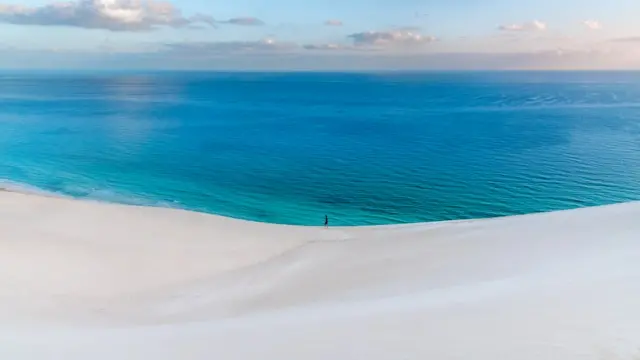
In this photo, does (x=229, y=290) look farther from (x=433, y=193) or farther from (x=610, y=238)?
(x=433, y=193)

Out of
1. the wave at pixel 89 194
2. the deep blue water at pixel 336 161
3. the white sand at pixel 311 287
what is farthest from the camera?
the deep blue water at pixel 336 161

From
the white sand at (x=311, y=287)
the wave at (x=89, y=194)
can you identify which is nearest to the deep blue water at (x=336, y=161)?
the wave at (x=89, y=194)

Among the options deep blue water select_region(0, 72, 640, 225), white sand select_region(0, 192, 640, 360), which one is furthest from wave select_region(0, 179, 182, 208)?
white sand select_region(0, 192, 640, 360)

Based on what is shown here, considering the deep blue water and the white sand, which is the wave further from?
the white sand

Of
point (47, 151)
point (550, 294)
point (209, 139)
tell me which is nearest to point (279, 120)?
point (209, 139)

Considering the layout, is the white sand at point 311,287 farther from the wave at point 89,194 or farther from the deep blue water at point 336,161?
the deep blue water at point 336,161

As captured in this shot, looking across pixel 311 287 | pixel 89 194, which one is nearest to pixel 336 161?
pixel 89 194
